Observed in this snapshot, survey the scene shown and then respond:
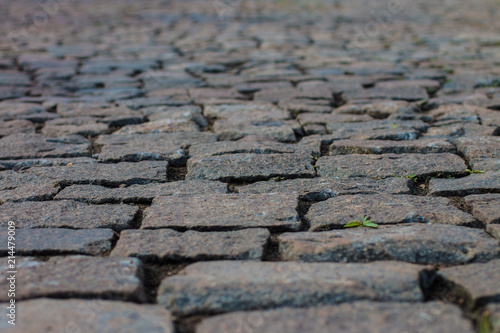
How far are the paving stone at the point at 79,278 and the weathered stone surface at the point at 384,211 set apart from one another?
72 centimetres

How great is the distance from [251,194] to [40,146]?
1445 millimetres

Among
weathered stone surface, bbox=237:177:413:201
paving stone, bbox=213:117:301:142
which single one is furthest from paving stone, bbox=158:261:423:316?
paving stone, bbox=213:117:301:142

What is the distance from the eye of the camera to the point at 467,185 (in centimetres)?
212

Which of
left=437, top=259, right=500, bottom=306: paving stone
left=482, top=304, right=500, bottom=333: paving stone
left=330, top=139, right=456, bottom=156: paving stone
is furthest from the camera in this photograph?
left=330, top=139, right=456, bottom=156: paving stone

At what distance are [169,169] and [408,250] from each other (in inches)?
52.9

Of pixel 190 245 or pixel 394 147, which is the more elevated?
pixel 394 147

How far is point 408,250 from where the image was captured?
5.21 feet

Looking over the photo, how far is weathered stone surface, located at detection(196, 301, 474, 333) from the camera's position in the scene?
1.21m

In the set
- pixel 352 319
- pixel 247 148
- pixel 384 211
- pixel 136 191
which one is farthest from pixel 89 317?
pixel 247 148

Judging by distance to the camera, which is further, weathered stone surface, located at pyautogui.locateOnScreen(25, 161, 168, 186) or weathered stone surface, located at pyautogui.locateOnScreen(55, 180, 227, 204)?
weathered stone surface, located at pyautogui.locateOnScreen(25, 161, 168, 186)

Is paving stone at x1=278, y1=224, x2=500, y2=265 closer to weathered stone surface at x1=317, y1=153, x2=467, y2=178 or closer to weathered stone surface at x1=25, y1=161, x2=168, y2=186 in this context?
weathered stone surface at x1=317, y1=153, x2=467, y2=178

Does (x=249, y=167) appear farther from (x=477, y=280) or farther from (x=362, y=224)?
(x=477, y=280)

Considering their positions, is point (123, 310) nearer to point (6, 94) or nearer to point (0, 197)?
point (0, 197)

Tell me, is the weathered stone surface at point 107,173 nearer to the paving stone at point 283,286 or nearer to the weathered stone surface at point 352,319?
the paving stone at point 283,286
